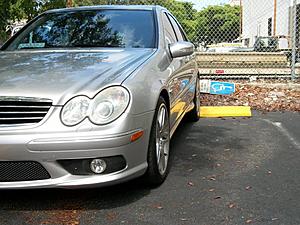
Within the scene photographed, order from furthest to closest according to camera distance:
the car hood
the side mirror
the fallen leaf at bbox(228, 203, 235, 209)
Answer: the side mirror
the fallen leaf at bbox(228, 203, 235, 209)
the car hood

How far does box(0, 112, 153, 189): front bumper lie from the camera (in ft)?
9.13

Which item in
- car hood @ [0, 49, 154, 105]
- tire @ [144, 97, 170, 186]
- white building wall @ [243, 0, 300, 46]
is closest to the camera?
car hood @ [0, 49, 154, 105]

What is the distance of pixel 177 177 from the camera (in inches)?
150

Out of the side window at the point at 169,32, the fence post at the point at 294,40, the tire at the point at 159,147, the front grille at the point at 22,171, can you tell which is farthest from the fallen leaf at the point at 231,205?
the fence post at the point at 294,40

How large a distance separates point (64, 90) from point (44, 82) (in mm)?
203

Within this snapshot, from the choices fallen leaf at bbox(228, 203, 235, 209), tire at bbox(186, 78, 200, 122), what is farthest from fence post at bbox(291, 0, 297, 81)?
fallen leaf at bbox(228, 203, 235, 209)

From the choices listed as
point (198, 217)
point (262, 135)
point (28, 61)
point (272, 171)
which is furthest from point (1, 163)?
point (262, 135)

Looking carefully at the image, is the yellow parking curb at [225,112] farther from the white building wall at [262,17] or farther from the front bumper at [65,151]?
the white building wall at [262,17]

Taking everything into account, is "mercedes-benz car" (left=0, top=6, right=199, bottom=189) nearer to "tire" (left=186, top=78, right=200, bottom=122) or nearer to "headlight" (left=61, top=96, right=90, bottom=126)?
"headlight" (left=61, top=96, right=90, bottom=126)

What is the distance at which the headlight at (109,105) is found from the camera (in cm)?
288

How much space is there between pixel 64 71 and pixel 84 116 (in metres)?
0.57

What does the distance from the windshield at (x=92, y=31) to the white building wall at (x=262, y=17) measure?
70.1 feet

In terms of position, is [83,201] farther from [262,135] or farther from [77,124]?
[262,135]

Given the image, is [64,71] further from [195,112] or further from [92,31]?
[195,112]
